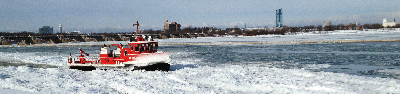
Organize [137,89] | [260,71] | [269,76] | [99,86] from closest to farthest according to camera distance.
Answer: [137,89] → [99,86] → [269,76] → [260,71]

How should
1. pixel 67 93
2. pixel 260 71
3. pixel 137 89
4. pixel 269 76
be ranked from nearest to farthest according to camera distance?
1. pixel 67 93
2. pixel 137 89
3. pixel 269 76
4. pixel 260 71

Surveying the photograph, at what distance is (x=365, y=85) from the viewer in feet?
39.7

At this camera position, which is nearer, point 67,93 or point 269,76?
point 67,93

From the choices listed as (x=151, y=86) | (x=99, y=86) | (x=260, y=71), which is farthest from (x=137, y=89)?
(x=260, y=71)

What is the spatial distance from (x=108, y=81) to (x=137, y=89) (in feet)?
8.46

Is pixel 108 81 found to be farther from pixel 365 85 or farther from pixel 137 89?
pixel 365 85

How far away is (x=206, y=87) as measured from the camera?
12.2 m

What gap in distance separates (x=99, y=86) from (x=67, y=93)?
68.9 inches

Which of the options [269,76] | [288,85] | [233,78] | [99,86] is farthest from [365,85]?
[99,86]

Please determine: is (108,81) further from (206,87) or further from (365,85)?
(365,85)

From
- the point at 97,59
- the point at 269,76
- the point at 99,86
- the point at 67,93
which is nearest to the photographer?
the point at 67,93

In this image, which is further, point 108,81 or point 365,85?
point 108,81

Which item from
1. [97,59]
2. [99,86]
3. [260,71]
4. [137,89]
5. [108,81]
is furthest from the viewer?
[97,59]

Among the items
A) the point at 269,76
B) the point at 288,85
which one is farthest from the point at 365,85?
the point at 269,76
